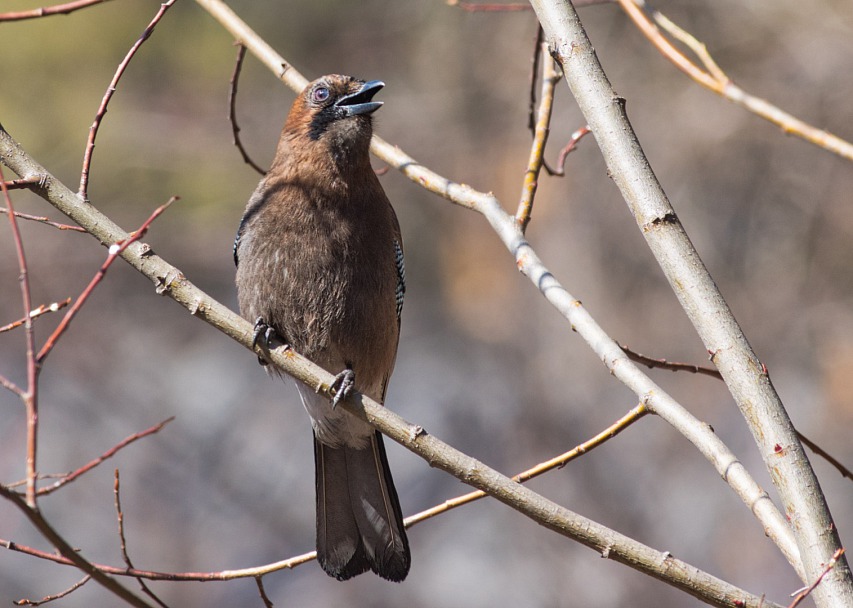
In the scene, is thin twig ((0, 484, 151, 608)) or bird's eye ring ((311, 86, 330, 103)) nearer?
thin twig ((0, 484, 151, 608))

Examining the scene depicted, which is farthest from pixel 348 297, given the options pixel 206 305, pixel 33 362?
pixel 33 362

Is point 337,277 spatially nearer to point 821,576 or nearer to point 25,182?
point 25,182

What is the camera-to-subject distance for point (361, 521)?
4.29m

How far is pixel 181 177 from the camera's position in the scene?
40.4 feet

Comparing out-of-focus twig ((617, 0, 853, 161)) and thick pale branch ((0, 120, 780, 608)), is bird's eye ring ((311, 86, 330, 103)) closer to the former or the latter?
thick pale branch ((0, 120, 780, 608))

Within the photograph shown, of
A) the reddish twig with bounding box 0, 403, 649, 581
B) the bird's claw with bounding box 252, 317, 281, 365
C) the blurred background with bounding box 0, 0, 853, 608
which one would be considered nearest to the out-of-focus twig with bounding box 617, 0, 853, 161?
the reddish twig with bounding box 0, 403, 649, 581

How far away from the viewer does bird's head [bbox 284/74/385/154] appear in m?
4.43

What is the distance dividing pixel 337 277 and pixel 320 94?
0.93 metres

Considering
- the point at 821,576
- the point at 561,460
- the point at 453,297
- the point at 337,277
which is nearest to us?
the point at 821,576

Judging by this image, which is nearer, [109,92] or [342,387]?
[109,92]

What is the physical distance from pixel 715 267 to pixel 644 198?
341 inches

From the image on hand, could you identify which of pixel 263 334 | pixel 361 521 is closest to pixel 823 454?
pixel 263 334

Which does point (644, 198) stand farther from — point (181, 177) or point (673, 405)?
point (181, 177)

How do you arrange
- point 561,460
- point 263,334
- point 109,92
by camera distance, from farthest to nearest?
point 263,334
point 561,460
point 109,92
